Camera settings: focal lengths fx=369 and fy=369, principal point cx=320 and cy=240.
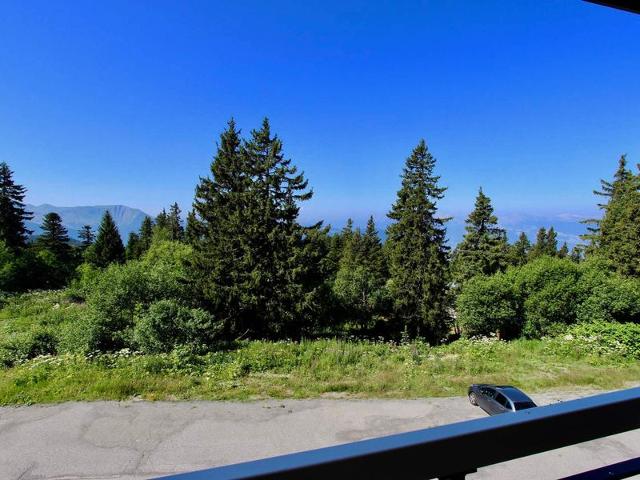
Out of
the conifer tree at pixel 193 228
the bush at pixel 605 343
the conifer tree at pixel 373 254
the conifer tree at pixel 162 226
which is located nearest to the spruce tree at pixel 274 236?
the conifer tree at pixel 193 228

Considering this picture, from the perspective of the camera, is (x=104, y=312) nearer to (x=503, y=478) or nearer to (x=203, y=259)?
(x=203, y=259)

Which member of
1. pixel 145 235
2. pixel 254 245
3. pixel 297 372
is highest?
pixel 145 235

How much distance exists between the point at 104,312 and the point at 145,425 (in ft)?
30.5

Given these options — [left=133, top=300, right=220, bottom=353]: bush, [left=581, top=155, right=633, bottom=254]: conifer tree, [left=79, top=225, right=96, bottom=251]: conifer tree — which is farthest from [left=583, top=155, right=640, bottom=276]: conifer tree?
[left=79, top=225, right=96, bottom=251]: conifer tree

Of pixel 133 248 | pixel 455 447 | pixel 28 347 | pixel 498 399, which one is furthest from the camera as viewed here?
pixel 133 248

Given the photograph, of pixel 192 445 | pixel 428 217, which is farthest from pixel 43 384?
pixel 428 217

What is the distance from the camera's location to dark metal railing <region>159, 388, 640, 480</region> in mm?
732

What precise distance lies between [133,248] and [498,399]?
213ft

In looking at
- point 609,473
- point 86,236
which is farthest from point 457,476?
point 86,236

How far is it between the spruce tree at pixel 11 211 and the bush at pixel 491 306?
50.3m

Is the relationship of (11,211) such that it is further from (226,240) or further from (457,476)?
(457,476)

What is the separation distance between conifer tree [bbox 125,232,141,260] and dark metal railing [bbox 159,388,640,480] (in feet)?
210

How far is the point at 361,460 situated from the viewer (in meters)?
0.77

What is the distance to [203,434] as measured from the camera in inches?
307
